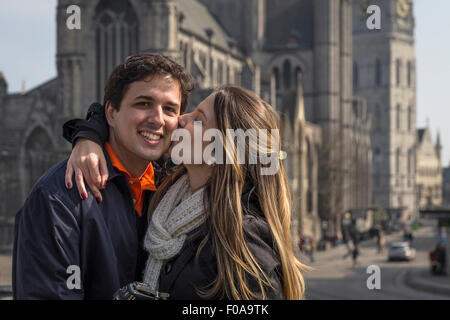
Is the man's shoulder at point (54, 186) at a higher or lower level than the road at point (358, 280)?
higher

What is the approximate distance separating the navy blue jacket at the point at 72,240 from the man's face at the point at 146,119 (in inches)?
6.8

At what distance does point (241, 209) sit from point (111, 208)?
639 millimetres

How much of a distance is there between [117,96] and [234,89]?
2.05 feet

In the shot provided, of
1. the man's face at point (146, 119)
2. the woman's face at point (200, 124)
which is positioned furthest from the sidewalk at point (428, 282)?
the woman's face at point (200, 124)

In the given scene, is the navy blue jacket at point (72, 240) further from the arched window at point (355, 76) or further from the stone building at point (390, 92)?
the arched window at point (355, 76)

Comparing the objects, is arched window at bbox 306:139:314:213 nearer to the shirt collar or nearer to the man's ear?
the shirt collar

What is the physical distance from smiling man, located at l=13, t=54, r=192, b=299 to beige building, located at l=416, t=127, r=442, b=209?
117 meters

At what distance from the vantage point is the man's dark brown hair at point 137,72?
10.9ft

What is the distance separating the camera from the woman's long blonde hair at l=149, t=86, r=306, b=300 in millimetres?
2912

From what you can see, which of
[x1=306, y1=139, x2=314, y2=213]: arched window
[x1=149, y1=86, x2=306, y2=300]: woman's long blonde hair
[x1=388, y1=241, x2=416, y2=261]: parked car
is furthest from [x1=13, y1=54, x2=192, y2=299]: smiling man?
[x1=306, y1=139, x2=314, y2=213]: arched window

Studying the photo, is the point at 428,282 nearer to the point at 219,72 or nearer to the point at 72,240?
the point at 72,240
